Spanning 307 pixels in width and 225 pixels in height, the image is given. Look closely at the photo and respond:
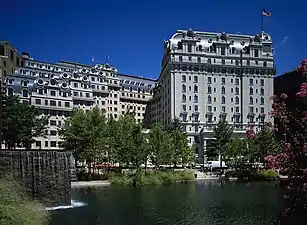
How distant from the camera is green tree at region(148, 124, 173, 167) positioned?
219 feet

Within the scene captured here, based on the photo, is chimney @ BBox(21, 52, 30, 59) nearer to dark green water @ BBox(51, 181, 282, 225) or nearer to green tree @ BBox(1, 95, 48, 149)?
green tree @ BBox(1, 95, 48, 149)

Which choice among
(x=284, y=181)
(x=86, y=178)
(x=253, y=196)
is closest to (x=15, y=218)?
(x=284, y=181)

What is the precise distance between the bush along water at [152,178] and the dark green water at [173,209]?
42.0ft

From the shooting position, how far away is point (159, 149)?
67.1 metres

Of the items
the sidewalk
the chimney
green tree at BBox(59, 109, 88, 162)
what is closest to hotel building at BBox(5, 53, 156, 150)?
the chimney

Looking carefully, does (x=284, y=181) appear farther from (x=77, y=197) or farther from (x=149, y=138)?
(x=149, y=138)

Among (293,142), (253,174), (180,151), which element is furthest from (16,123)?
(293,142)

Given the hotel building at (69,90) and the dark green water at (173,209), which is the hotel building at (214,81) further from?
the dark green water at (173,209)

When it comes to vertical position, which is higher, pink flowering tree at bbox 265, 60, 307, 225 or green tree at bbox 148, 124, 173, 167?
pink flowering tree at bbox 265, 60, 307, 225

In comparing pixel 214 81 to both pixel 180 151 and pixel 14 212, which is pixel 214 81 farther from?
pixel 14 212

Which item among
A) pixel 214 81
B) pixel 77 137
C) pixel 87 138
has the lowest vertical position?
A: pixel 87 138

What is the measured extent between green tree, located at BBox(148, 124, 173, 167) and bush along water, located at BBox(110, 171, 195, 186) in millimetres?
3353

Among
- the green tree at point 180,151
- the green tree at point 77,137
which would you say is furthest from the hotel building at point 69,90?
the green tree at point 180,151

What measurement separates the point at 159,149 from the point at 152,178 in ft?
26.2
